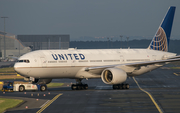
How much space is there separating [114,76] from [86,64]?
17.8ft

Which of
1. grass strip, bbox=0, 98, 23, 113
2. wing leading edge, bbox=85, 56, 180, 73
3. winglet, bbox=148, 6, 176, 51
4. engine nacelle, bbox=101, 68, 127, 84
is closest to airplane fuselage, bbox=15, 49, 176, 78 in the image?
wing leading edge, bbox=85, 56, 180, 73

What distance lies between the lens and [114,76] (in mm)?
49156

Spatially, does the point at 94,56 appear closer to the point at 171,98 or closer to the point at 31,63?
the point at 31,63

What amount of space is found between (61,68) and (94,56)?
6.21 metres

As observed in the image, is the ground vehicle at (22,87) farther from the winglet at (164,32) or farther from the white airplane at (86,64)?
the winglet at (164,32)

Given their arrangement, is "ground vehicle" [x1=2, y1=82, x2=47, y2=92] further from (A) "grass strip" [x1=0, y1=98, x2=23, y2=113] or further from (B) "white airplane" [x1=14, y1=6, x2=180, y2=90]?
(A) "grass strip" [x1=0, y1=98, x2=23, y2=113]

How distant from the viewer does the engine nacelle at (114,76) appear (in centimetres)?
4941

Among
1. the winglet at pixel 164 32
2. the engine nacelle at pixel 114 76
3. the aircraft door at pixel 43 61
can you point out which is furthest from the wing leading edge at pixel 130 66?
the winglet at pixel 164 32

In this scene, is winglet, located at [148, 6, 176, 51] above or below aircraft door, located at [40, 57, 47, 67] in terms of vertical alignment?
above

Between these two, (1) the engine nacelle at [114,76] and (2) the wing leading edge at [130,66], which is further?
(2) the wing leading edge at [130,66]

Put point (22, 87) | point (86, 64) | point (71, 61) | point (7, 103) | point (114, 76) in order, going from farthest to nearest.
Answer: point (86, 64), point (71, 61), point (22, 87), point (114, 76), point (7, 103)

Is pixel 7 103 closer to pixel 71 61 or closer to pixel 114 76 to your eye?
pixel 71 61

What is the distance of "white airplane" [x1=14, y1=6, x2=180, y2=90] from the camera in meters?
49.2

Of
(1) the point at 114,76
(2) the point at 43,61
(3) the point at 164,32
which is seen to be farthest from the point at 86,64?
(3) the point at 164,32
